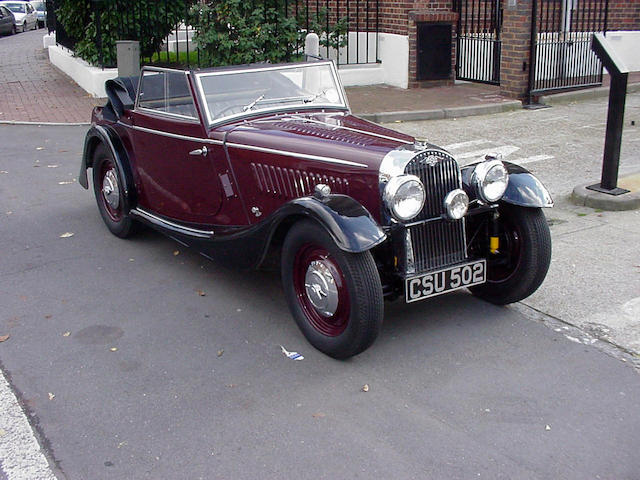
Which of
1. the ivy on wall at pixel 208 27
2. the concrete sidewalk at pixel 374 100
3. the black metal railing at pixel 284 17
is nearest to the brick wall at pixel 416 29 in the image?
the concrete sidewalk at pixel 374 100

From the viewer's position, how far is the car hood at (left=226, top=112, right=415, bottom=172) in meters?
4.48

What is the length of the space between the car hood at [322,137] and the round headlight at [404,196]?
20cm

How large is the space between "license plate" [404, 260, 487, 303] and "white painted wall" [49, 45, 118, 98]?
10036mm

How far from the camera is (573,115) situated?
39.1 ft

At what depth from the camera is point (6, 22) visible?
105 feet

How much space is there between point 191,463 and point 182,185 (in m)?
2.70

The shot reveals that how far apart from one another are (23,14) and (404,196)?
1427 inches

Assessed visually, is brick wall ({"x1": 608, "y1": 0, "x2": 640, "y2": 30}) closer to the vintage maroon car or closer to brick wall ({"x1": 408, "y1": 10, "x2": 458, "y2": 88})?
brick wall ({"x1": 408, "y1": 10, "x2": 458, "y2": 88})

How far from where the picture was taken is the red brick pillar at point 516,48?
12.3 m

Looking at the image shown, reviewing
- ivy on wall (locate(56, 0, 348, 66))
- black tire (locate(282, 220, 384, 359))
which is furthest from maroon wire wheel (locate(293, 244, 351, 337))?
ivy on wall (locate(56, 0, 348, 66))

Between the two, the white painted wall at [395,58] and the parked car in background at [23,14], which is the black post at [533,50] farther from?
the parked car in background at [23,14]

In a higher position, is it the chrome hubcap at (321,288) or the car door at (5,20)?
the car door at (5,20)

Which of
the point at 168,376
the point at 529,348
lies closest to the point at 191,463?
Result: the point at 168,376

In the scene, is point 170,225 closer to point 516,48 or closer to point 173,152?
point 173,152
